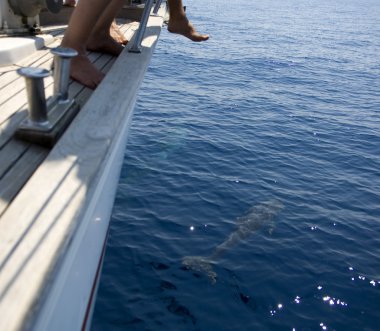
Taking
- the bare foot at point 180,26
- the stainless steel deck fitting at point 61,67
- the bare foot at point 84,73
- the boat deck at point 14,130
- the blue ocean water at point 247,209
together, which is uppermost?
the stainless steel deck fitting at point 61,67

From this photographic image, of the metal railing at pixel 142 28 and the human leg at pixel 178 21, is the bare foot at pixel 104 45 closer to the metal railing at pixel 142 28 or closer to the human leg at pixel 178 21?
the metal railing at pixel 142 28

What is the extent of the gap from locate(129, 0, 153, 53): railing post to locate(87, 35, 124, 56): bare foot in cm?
38

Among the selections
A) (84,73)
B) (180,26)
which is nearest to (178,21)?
(180,26)

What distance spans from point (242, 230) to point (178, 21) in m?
2.72

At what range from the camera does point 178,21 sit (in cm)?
446

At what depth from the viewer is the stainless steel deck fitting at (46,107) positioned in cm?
196

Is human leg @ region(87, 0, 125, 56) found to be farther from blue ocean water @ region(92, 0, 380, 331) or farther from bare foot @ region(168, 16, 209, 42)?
blue ocean water @ region(92, 0, 380, 331)

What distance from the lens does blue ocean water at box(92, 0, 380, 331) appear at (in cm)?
456

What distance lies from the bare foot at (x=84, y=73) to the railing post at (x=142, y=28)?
686mm

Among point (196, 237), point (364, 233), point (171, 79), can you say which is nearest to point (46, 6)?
point (196, 237)

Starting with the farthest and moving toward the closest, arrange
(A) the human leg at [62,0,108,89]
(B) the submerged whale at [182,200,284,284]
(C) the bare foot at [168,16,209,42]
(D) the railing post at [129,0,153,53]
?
(B) the submerged whale at [182,200,284,284] → (C) the bare foot at [168,16,209,42] → (D) the railing post at [129,0,153,53] → (A) the human leg at [62,0,108,89]

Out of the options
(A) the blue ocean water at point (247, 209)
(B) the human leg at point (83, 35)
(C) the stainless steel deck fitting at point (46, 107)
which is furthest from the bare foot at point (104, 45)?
(A) the blue ocean water at point (247, 209)

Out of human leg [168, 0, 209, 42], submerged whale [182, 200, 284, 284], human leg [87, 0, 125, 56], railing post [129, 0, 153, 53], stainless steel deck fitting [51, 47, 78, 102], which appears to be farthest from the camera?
submerged whale [182, 200, 284, 284]

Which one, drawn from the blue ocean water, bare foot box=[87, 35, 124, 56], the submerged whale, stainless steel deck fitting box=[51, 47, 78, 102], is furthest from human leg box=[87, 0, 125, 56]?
the submerged whale
